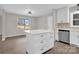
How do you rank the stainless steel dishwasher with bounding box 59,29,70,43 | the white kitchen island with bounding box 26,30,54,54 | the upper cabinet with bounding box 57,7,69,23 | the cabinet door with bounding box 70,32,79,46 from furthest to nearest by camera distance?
1. the stainless steel dishwasher with bounding box 59,29,70,43
2. the cabinet door with bounding box 70,32,79,46
3. the upper cabinet with bounding box 57,7,69,23
4. the white kitchen island with bounding box 26,30,54,54

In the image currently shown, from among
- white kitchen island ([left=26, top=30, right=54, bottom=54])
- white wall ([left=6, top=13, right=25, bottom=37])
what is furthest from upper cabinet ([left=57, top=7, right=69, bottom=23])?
white wall ([left=6, top=13, right=25, bottom=37])

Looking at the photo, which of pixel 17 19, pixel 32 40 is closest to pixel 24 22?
pixel 17 19

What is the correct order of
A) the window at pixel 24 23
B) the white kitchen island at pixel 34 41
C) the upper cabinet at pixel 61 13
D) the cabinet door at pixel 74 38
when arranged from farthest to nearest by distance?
1. the cabinet door at pixel 74 38
2. the upper cabinet at pixel 61 13
3. the white kitchen island at pixel 34 41
4. the window at pixel 24 23

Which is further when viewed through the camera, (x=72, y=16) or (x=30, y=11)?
(x=72, y=16)

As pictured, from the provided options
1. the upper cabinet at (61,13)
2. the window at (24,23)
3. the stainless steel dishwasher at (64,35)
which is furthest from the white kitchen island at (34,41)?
the stainless steel dishwasher at (64,35)

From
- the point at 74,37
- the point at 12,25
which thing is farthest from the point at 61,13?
the point at 12,25

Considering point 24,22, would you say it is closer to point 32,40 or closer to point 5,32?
point 32,40

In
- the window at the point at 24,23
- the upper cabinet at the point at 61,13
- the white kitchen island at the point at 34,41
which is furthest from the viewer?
Result: the upper cabinet at the point at 61,13

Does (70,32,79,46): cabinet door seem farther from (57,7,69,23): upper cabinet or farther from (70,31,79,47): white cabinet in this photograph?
(57,7,69,23): upper cabinet

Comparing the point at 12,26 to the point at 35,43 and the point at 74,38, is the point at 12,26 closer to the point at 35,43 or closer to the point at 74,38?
the point at 35,43

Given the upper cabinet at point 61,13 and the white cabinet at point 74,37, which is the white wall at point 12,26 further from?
the white cabinet at point 74,37

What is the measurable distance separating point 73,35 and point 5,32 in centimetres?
206

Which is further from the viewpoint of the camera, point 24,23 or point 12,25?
point 12,25

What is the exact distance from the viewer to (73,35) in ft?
8.94
